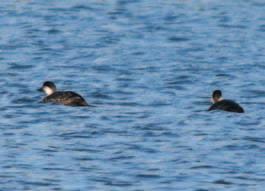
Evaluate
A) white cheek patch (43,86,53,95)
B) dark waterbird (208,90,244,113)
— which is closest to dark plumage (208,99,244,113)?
dark waterbird (208,90,244,113)

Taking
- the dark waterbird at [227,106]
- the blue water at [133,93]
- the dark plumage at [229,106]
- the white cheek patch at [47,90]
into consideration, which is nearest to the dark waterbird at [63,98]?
the white cheek patch at [47,90]

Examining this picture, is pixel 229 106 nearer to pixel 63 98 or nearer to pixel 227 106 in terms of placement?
pixel 227 106

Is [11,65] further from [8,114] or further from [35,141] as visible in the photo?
[35,141]

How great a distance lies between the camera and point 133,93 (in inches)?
1086

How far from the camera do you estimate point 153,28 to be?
38500 mm

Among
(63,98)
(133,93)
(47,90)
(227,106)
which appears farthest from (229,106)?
(47,90)

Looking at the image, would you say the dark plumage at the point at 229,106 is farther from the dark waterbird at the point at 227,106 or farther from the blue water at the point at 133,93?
the blue water at the point at 133,93

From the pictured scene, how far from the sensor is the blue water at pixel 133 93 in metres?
19.9

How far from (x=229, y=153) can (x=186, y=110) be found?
4.18 m

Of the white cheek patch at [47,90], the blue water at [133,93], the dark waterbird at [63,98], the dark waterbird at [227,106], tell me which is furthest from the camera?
the white cheek patch at [47,90]

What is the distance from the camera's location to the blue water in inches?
784

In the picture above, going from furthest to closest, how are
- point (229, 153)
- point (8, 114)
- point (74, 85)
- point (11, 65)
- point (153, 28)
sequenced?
point (153, 28) < point (11, 65) < point (74, 85) < point (8, 114) < point (229, 153)

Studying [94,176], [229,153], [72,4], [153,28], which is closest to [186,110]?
[229,153]

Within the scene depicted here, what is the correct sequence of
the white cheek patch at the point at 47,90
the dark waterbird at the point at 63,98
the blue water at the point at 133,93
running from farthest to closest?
the white cheek patch at the point at 47,90 → the dark waterbird at the point at 63,98 → the blue water at the point at 133,93
